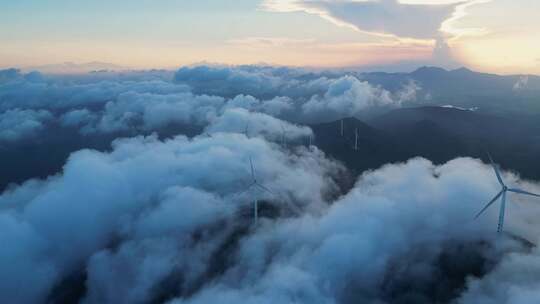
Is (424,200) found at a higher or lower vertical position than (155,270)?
higher

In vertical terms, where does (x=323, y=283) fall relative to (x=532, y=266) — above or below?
below

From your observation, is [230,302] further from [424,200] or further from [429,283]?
[424,200]

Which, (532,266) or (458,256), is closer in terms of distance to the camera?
(532,266)

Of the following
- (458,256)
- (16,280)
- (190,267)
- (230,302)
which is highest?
(458,256)

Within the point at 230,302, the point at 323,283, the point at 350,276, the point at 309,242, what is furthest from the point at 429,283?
the point at 230,302

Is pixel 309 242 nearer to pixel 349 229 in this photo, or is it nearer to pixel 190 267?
pixel 349 229

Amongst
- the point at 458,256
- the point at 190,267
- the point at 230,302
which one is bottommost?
the point at 190,267

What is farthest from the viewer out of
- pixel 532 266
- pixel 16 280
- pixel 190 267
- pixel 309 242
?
pixel 16 280

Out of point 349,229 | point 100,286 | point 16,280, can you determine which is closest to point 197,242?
point 100,286

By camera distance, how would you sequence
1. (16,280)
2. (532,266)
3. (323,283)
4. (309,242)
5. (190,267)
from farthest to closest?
(16,280) < (190,267) < (309,242) < (323,283) < (532,266)
